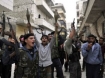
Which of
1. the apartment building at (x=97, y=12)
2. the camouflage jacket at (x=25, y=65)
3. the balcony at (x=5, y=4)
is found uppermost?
the balcony at (x=5, y=4)

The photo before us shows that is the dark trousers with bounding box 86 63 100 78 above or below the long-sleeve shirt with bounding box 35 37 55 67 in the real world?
below

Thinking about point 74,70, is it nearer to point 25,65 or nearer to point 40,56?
point 40,56

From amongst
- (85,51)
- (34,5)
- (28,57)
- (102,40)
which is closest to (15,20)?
(34,5)

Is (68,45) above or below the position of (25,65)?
above

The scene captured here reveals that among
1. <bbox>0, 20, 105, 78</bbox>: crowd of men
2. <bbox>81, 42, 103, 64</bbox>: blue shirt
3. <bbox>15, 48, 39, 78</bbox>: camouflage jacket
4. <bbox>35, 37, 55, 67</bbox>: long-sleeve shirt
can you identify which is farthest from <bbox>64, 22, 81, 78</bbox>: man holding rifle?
<bbox>15, 48, 39, 78</bbox>: camouflage jacket

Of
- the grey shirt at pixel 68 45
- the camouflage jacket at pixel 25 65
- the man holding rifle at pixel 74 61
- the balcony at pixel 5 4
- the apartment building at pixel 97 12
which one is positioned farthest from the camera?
the balcony at pixel 5 4

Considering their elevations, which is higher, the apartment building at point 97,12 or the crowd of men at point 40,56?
the apartment building at point 97,12

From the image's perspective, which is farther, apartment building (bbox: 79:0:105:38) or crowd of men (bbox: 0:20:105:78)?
apartment building (bbox: 79:0:105:38)

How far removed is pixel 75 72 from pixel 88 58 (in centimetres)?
49

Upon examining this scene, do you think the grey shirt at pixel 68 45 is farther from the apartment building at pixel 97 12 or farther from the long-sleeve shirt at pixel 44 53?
the apartment building at pixel 97 12

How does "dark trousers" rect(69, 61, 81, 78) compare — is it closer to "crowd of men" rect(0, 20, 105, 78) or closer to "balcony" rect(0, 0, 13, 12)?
"crowd of men" rect(0, 20, 105, 78)

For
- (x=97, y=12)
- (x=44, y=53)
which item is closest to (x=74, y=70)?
(x=44, y=53)

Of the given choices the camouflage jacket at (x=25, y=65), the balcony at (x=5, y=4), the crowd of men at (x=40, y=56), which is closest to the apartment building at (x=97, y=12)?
the crowd of men at (x=40, y=56)

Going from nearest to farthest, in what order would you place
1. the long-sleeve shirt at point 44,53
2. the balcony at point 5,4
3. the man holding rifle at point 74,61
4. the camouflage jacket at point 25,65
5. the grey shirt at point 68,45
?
1. the camouflage jacket at point 25,65
2. the long-sleeve shirt at point 44,53
3. the grey shirt at point 68,45
4. the man holding rifle at point 74,61
5. the balcony at point 5,4
